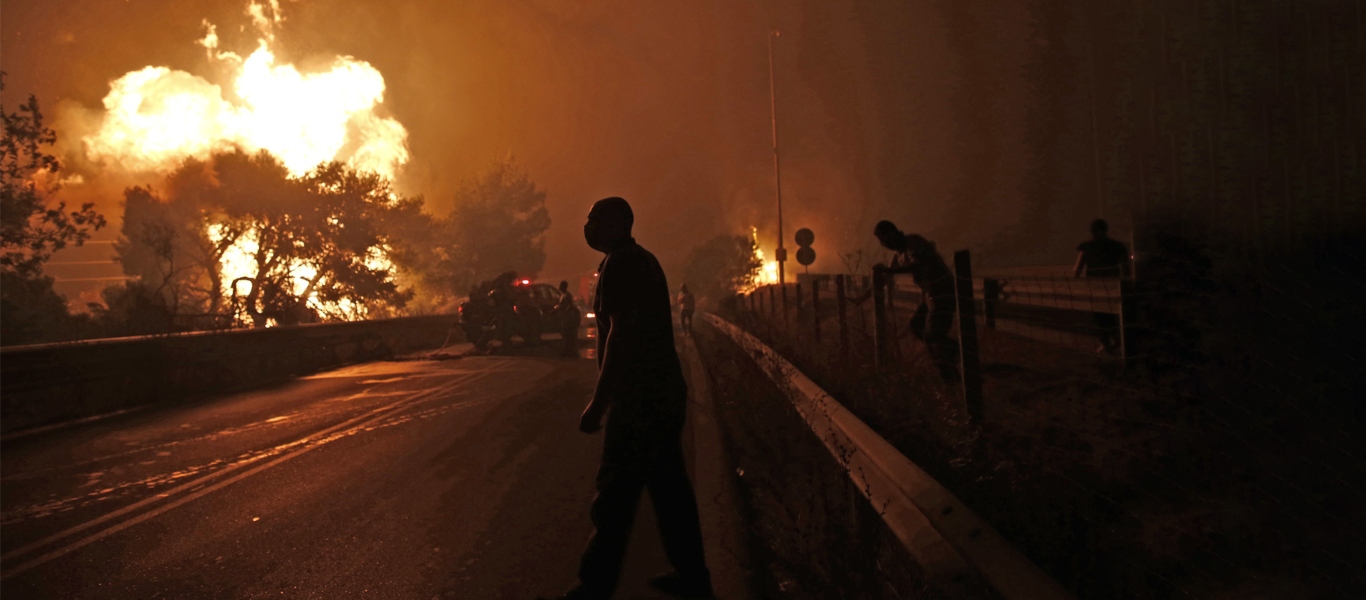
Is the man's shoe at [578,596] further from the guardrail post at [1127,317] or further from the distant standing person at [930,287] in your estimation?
the distant standing person at [930,287]

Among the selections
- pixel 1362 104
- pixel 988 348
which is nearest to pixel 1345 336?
pixel 1362 104

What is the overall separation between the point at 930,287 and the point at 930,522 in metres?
5.71

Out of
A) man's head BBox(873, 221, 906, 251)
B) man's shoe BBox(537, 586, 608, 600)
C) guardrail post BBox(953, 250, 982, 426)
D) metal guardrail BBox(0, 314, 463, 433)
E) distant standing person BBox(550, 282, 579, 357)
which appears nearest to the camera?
man's shoe BBox(537, 586, 608, 600)

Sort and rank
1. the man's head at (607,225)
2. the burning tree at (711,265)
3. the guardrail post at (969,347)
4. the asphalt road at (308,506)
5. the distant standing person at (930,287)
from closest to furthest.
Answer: the man's head at (607,225) < the asphalt road at (308,506) < the guardrail post at (969,347) < the distant standing person at (930,287) < the burning tree at (711,265)

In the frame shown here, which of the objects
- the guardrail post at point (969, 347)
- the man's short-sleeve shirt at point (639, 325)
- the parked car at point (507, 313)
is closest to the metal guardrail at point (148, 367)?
the parked car at point (507, 313)

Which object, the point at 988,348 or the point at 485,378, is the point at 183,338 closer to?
the point at 485,378

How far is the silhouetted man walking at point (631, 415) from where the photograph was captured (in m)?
4.02

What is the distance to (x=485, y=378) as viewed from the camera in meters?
16.0

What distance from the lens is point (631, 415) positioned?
4059 mm

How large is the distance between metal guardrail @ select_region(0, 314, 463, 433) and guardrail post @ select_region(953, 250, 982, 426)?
11016 millimetres

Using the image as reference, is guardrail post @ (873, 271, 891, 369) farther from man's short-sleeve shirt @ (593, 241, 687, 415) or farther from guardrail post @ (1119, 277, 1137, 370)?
man's short-sleeve shirt @ (593, 241, 687, 415)

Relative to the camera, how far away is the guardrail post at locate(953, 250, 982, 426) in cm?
573

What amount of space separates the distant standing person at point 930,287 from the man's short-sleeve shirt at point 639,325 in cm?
466

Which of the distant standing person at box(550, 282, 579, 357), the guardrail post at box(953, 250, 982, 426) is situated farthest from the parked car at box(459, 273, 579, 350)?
the guardrail post at box(953, 250, 982, 426)
